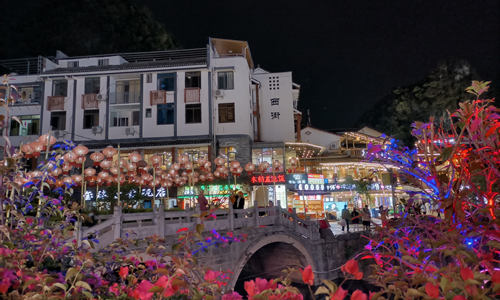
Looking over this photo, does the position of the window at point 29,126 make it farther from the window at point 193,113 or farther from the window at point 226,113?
the window at point 226,113

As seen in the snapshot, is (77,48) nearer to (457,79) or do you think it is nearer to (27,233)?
(27,233)

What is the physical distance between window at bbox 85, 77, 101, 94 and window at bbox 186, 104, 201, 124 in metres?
7.27

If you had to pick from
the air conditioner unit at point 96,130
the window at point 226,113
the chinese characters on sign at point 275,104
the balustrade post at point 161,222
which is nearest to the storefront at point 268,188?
the window at point 226,113

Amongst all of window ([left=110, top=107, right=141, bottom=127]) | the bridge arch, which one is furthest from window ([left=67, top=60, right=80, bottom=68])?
the bridge arch

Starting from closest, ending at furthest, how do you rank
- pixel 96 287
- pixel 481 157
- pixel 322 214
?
pixel 96 287 → pixel 481 157 → pixel 322 214

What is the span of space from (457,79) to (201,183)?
37220mm

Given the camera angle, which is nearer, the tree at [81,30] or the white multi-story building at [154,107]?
the white multi-story building at [154,107]

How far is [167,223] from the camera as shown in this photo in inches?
403

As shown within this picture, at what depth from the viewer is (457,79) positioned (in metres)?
43.0

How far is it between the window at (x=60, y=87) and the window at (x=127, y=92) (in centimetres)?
380

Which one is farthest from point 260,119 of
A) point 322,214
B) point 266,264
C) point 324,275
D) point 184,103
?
point 324,275

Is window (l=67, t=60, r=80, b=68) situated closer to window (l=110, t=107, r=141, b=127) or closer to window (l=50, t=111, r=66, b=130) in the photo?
window (l=50, t=111, r=66, b=130)

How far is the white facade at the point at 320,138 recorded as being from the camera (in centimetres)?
3503

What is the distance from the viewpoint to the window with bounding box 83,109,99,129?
84.3 feet
